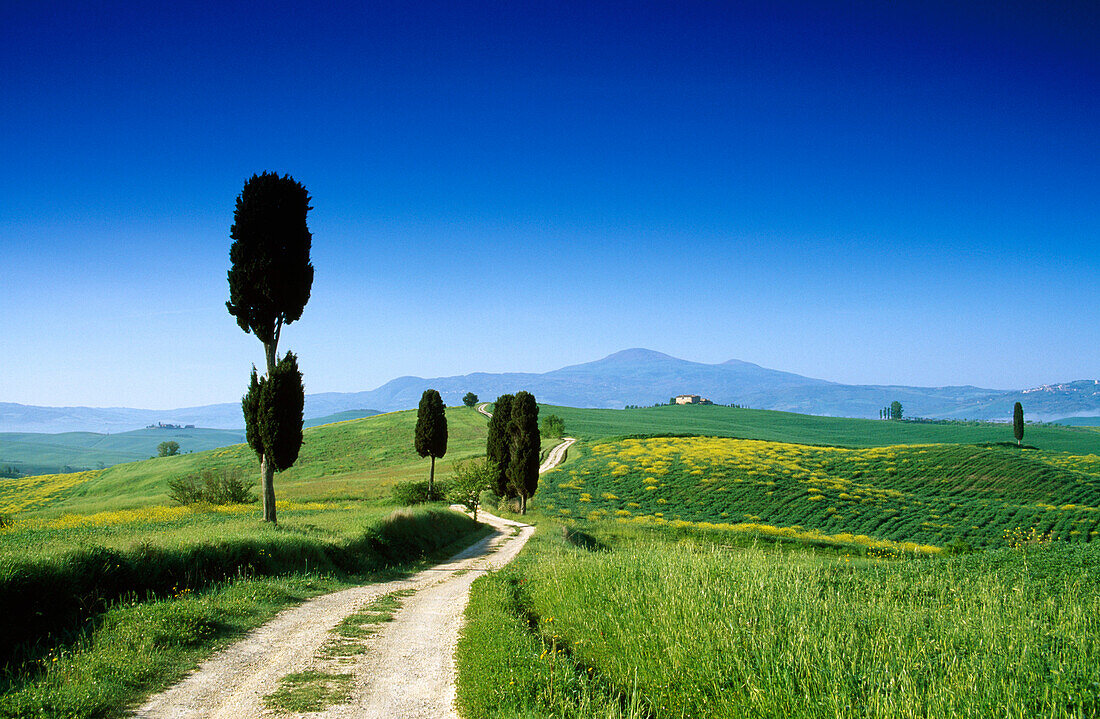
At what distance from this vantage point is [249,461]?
2741 inches

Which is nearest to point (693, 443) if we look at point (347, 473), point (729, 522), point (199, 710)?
point (729, 522)

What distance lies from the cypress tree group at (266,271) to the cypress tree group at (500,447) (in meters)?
20.0

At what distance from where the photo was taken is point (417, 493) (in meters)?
39.2

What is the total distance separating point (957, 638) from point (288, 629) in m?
9.17

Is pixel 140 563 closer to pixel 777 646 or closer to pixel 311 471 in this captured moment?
pixel 777 646

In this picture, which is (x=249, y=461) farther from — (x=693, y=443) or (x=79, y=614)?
(x=79, y=614)

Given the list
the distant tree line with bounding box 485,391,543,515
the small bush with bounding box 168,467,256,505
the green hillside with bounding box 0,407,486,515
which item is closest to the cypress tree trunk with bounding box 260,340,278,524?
the small bush with bounding box 168,467,256,505

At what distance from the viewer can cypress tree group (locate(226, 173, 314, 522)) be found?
1914 cm

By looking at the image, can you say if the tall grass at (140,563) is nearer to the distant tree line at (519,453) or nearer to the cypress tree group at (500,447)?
the distant tree line at (519,453)

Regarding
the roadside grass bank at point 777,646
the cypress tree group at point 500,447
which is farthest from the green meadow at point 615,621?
the cypress tree group at point 500,447

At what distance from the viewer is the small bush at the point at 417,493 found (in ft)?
125

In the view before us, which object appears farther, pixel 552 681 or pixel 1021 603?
pixel 1021 603

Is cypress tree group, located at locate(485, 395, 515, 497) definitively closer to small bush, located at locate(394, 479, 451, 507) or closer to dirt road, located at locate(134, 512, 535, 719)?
small bush, located at locate(394, 479, 451, 507)

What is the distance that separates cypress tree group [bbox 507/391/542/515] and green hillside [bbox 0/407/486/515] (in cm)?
1036
